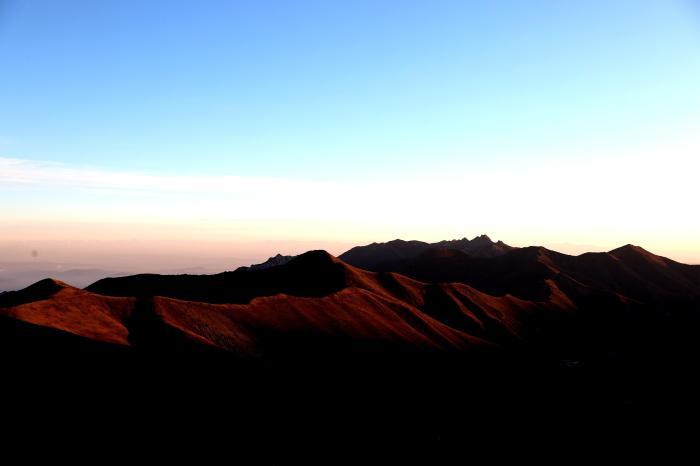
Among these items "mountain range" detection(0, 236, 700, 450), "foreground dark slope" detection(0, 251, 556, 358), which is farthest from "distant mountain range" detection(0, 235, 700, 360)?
"mountain range" detection(0, 236, 700, 450)

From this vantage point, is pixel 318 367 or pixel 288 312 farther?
pixel 288 312

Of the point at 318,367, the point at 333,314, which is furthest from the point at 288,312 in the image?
the point at 318,367

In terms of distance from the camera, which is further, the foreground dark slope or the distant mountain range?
the distant mountain range

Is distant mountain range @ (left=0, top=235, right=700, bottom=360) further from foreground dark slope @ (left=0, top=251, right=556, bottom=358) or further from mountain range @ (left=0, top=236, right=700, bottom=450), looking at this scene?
mountain range @ (left=0, top=236, right=700, bottom=450)

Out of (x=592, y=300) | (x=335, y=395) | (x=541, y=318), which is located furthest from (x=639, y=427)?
(x=592, y=300)

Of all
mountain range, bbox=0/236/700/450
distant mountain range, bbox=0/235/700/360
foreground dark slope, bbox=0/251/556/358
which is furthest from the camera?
distant mountain range, bbox=0/235/700/360

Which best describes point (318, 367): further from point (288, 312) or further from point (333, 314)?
point (333, 314)

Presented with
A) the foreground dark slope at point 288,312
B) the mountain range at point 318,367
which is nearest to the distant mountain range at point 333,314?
the foreground dark slope at point 288,312

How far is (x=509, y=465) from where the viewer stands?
6494cm

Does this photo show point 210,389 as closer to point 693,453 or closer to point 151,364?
point 151,364

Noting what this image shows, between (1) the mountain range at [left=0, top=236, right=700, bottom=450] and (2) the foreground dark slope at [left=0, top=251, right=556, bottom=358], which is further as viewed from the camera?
(2) the foreground dark slope at [left=0, top=251, right=556, bottom=358]

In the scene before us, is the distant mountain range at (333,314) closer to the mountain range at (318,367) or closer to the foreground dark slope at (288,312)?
the foreground dark slope at (288,312)

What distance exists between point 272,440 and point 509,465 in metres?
28.2

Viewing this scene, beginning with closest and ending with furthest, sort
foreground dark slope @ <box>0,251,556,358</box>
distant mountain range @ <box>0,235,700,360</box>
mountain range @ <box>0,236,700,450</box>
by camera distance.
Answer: mountain range @ <box>0,236,700,450</box> < foreground dark slope @ <box>0,251,556,358</box> < distant mountain range @ <box>0,235,700,360</box>
